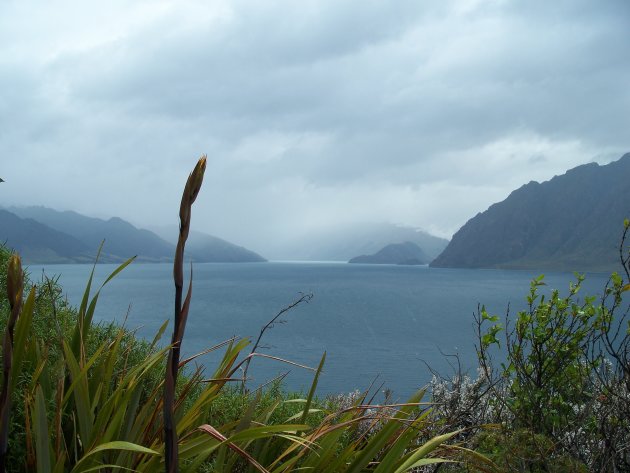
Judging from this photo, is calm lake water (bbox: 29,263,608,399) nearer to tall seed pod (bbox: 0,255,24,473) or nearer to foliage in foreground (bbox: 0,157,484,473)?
foliage in foreground (bbox: 0,157,484,473)

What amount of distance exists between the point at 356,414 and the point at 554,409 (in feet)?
11.6

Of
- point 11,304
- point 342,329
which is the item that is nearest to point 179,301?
point 11,304

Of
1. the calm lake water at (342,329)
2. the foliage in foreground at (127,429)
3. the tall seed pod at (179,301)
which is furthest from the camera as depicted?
the calm lake water at (342,329)

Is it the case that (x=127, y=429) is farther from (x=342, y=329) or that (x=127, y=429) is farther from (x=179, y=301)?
(x=342, y=329)

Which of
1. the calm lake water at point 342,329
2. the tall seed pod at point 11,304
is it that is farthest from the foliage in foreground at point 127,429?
the calm lake water at point 342,329

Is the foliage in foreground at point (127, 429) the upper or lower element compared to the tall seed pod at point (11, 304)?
lower

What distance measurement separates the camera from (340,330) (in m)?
58.4

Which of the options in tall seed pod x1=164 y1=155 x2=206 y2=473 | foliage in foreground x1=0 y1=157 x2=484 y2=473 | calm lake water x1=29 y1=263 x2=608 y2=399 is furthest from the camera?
calm lake water x1=29 y1=263 x2=608 y2=399

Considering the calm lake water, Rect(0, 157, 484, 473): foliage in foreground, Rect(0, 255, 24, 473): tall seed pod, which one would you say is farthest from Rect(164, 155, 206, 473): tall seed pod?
the calm lake water

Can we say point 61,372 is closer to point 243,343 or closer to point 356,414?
point 243,343

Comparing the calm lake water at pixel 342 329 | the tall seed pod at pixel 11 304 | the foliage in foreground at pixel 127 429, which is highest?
the tall seed pod at pixel 11 304

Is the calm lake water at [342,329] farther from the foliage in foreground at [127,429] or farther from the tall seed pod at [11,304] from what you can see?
the tall seed pod at [11,304]

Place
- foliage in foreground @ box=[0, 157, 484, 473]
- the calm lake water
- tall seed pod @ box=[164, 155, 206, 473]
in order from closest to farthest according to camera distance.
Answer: tall seed pod @ box=[164, 155, 206, 473]
foliage in foreground @ box=[0, 157, 484, 473]
the calm lake water

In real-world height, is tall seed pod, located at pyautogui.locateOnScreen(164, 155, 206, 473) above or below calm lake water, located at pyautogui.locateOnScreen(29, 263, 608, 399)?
above
